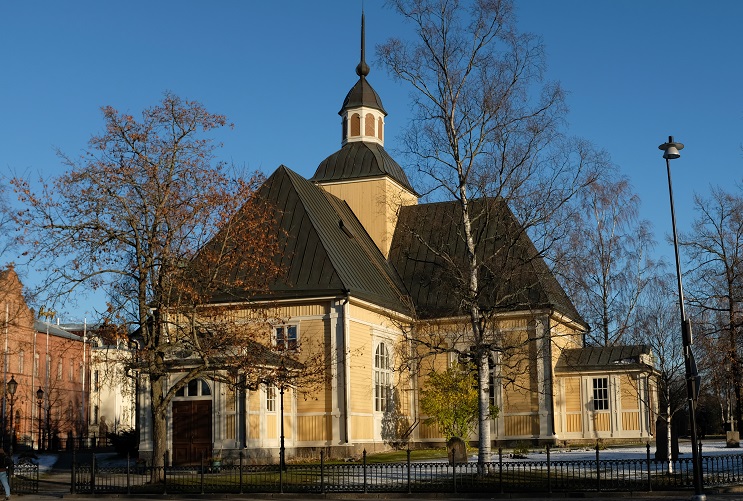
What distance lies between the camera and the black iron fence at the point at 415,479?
21453 mm

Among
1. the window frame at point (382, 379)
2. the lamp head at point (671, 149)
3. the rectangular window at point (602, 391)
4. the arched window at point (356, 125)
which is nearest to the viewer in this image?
the lamp head at point (671, 149)

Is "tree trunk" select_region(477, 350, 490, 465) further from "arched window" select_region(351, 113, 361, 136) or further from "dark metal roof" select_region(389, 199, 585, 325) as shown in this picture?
"arched window" select_region(351, 113, 361, 136)

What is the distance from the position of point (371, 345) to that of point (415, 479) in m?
12.8

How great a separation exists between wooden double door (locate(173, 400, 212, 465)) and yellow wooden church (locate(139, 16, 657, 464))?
3cm

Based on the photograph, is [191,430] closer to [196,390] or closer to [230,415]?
[196,390]

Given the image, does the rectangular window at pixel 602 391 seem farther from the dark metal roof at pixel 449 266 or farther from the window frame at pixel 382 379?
the window frame at pixel 382 379

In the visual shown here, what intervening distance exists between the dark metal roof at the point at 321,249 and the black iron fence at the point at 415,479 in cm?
810

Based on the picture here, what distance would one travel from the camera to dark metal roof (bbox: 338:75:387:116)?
144 ft

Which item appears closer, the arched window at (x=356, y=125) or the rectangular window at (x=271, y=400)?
the rectangular window at (x=271, y=400)

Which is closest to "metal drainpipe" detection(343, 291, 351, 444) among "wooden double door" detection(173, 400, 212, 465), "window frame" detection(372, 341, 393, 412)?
"window frame" detection(372, 341, 393, 412)

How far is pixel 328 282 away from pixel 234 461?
711 cm

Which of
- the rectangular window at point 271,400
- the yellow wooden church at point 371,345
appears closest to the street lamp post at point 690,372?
the yellow wooden church at point 371,345

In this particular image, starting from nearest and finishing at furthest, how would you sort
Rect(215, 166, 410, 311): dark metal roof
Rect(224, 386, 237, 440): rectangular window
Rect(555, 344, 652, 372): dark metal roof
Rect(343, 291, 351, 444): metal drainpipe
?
Rect(224, 386, 237, 440): rectangular window, Rect(343, 291, 351, 444): metal drainpipe, Rect(215, 166, 410, 311): dark metal roof, Rect(555, 344, 652, 372): dark metal roof

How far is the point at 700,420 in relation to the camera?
61.3 meters
